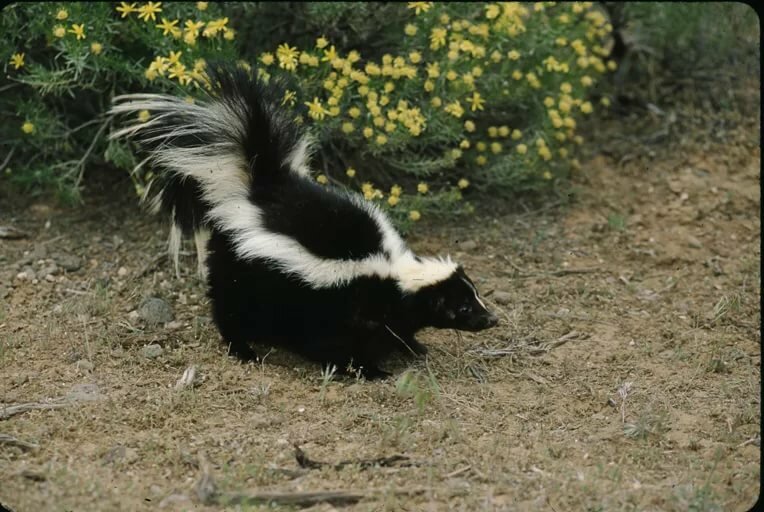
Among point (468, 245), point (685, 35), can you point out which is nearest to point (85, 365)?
point (468, 245)

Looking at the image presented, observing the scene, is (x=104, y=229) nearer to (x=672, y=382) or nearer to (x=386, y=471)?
(x=386, y=471)

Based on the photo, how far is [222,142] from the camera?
13.6ft

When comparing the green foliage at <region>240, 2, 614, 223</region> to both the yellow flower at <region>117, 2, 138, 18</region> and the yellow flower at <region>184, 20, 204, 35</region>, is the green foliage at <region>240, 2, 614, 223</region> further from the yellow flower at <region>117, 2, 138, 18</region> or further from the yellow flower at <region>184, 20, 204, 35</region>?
the yellow flower at <region>117, 2, 138, 18</region>

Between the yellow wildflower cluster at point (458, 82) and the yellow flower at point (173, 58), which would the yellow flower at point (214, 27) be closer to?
the yellow flower at point (173, 58)

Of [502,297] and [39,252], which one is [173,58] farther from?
[502,297]

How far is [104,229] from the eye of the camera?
537 cm

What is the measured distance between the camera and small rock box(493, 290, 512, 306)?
4930 millimetres

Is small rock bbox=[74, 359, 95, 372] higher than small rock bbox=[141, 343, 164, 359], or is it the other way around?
small rock bbox=[74, 359, 95, 372]

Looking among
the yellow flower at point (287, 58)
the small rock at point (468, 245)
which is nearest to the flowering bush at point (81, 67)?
the yellow flower at point (287, 58)

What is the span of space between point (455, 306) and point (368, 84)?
4.74ft

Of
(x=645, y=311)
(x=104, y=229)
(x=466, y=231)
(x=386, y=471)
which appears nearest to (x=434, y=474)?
(x=386, y=471)

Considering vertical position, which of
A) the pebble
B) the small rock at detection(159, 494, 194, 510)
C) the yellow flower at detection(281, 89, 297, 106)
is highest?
the yellow flower at detection(281, 89, 297, 106)

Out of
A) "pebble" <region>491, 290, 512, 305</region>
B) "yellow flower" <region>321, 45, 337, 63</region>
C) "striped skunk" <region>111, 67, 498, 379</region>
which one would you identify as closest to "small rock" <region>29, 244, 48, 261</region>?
"striped skunk" <region>111, 67, 498, 379</region>

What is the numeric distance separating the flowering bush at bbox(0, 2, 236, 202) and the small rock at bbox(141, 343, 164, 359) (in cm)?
122
